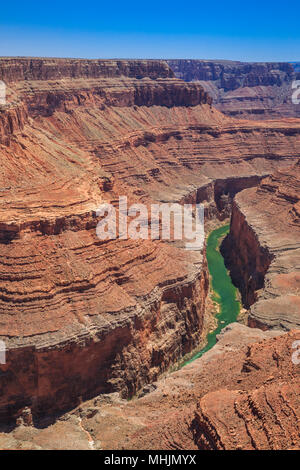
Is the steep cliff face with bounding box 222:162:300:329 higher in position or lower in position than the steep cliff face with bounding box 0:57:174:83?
lower

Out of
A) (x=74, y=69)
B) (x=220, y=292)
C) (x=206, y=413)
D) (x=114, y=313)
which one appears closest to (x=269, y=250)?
(x=220, y=292)

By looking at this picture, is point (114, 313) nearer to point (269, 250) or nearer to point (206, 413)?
point (206, 413)

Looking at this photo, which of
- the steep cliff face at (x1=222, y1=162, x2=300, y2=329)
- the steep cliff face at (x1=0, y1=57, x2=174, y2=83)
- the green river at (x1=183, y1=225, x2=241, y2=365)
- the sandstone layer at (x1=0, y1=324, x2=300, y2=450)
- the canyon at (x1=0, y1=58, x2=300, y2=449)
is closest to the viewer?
the sandstone layer at (x1=0, y1=324, x2=300, y2=450)

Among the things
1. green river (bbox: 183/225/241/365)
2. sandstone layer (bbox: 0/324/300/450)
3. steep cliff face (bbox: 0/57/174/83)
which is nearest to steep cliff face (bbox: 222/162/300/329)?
green river (bbox: 183/225/241/365)

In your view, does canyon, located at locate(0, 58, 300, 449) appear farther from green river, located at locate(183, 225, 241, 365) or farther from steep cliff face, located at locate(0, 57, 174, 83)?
steep cliff face, located at locate(0, 57, 174, 83)

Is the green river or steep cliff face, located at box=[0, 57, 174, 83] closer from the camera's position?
the green river
